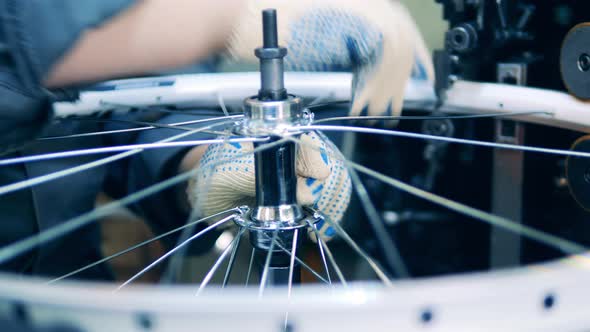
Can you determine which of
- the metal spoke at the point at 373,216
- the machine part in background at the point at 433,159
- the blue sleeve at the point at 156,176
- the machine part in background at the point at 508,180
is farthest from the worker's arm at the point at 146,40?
the machine part in background at the point at 433,159

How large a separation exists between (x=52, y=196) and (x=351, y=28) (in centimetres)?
35

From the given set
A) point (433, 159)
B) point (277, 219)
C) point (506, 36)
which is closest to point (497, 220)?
point (277, 219)

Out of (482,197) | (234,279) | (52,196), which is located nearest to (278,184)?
(52,196)

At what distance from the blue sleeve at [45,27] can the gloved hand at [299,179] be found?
0.49ft

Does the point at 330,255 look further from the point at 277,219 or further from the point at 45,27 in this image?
the point at 45,27

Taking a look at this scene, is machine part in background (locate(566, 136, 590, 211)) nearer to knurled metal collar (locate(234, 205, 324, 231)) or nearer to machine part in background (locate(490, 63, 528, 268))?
machine part in background (locate(490, 63, 528, 268))

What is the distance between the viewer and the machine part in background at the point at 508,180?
663mm

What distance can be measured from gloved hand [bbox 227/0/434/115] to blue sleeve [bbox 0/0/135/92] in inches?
4.5

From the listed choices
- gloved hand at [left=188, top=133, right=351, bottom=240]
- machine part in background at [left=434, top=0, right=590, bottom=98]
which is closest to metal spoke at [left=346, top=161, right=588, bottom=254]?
gloved hand at [left=188, top=133, right=351, bottom=240]

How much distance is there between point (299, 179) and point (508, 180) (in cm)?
30

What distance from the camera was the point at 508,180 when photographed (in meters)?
0.72

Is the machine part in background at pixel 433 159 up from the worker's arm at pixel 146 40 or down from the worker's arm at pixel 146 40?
down

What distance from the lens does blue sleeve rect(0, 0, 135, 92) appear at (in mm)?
370

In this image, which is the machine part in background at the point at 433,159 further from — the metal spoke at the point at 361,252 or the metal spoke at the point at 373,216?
the metal spoke at the point at 361,252
